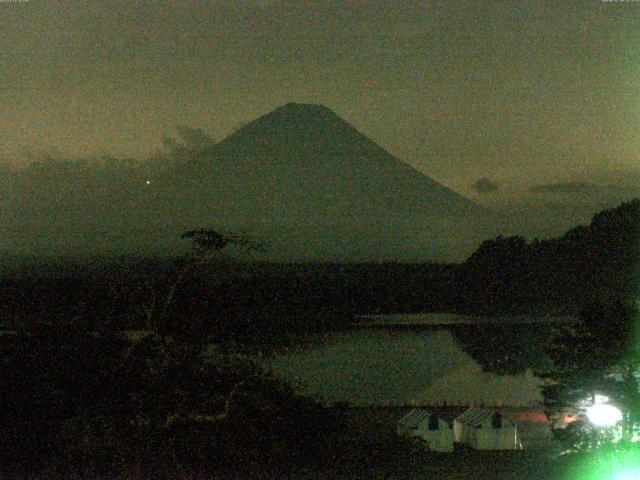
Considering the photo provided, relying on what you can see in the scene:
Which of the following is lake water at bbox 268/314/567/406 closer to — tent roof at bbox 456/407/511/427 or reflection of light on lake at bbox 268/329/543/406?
reflection of light on lake at bbox 268/329/543/406

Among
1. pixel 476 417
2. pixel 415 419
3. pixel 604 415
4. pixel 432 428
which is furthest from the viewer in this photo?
pixel 476 417

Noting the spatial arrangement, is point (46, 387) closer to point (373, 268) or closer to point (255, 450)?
point (255, 450)

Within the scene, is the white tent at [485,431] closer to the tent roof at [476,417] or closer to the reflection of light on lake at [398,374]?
the tent roof at [476,417]

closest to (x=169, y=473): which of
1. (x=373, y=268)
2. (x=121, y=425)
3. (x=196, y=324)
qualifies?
(x=121, y=425)

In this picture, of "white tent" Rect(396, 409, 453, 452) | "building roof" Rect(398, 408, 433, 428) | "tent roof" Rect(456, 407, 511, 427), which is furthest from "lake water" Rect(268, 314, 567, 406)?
"white tent" Rect(396, 409, 453, 452)

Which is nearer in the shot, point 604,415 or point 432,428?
point 604,415

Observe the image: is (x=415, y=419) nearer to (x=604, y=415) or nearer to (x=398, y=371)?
(x=604, y=415)

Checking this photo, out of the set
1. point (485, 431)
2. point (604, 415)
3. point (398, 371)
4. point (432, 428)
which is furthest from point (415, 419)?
point (398, 371)
